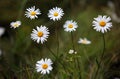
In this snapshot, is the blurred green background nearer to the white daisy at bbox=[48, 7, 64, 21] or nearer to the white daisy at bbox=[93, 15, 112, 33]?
the white daisy at bbox=[48, 7, 64, 21]

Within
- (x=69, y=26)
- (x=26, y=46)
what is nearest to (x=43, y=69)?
(x=69, y=26)

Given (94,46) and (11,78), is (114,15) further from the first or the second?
(11,78)

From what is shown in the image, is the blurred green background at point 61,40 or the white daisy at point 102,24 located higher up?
the blurred green background at point 61,40

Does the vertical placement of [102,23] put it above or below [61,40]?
below

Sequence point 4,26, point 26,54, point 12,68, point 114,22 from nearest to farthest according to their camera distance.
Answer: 1. point 12,68
2. point 26,54
3. point 114,22
4. point 4,26

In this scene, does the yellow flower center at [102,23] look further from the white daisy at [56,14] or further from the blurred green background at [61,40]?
the blurred green background at [61,40]

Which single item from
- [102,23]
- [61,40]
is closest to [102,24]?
[102,23]

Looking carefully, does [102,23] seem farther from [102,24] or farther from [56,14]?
[56,14]

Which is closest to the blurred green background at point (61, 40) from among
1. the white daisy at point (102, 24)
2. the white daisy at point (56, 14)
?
Result: the white daisy at point (56, 14)
